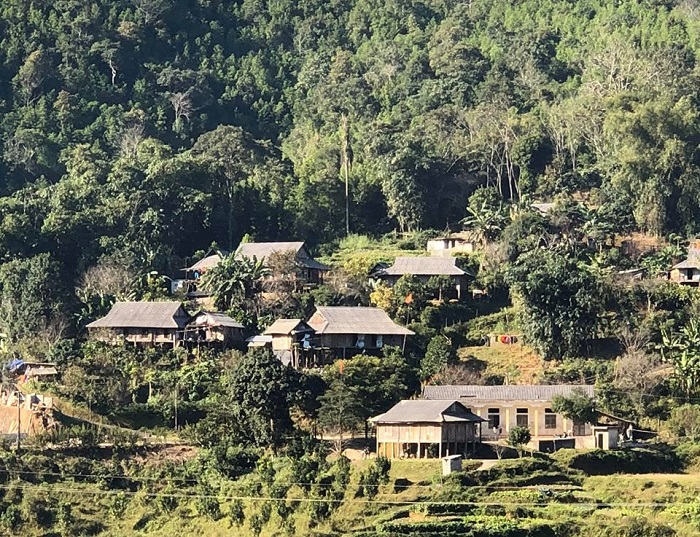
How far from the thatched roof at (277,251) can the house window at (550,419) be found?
15.6 m

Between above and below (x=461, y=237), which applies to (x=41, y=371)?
below

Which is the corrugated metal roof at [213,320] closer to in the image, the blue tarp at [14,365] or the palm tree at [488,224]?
the blue tarp at [14,365]

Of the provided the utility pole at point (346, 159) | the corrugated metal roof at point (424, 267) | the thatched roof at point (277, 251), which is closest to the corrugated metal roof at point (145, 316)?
the thatched roof at point (277, 251)

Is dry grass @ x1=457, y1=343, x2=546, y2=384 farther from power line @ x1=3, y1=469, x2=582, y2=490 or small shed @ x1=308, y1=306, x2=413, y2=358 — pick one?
power line @ x1=3, y1=469, x2=582, y2=490

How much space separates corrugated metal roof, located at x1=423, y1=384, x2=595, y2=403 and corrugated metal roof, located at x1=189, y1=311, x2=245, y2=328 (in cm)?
923

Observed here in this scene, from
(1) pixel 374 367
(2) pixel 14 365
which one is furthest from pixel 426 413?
(2) pixel 14 365

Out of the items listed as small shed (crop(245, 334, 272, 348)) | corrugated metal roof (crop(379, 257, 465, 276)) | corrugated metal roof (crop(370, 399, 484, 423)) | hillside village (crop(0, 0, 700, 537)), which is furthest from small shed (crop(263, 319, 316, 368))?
corrugated metal roof (crop(370, 399, 484, 423))

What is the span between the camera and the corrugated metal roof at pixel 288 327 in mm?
58656

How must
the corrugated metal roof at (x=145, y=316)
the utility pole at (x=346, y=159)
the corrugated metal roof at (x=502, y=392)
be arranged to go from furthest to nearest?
the utility pole at (x=346, y=159) → the corrugated metal roof at (x=145, y=316) → the corrugated metal roof at (x=502, y=392)

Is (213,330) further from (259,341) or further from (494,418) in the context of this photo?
(494,418)

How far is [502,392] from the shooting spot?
53781 millimetres

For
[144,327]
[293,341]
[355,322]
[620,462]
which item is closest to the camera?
[620,462]

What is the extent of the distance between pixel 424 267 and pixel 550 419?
13012 millimetres

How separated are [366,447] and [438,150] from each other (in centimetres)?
2592
